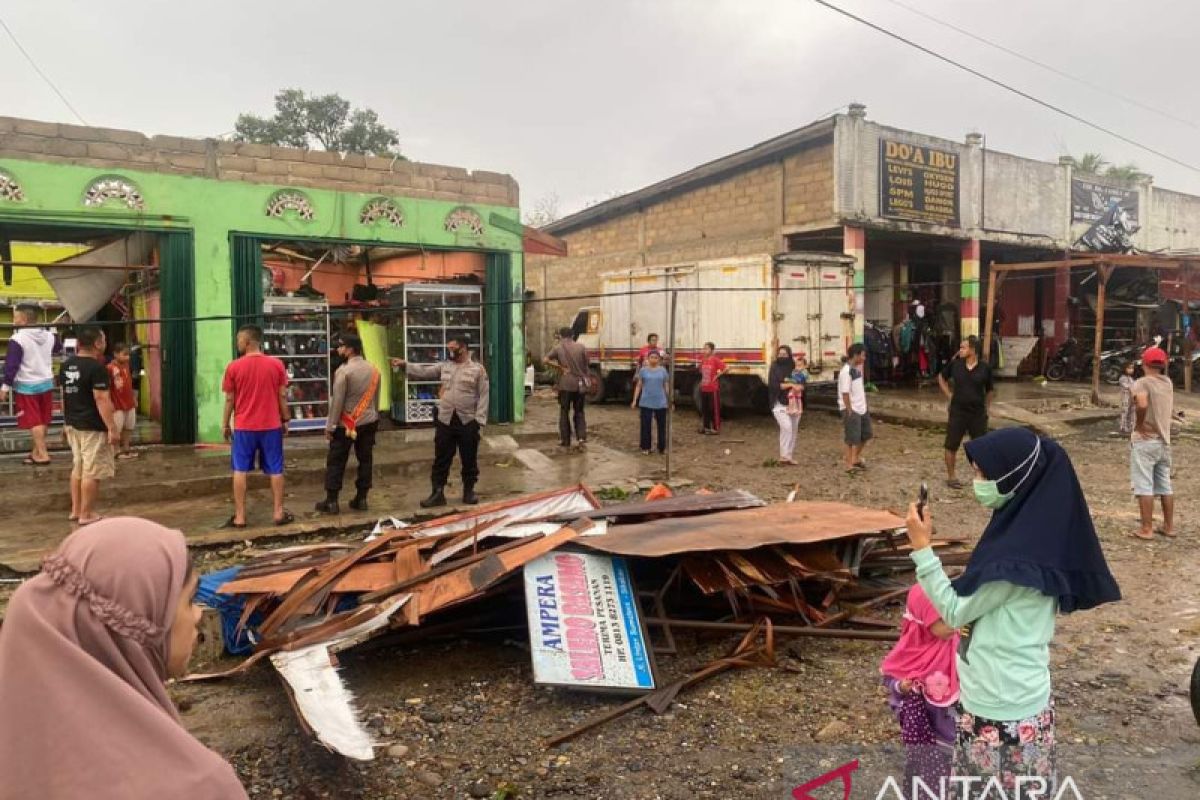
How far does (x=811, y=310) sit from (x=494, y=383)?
18.8ft

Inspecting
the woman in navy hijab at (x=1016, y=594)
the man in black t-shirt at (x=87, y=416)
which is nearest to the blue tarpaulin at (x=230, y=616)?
the man in black t-shirt at (x=87, y=416)

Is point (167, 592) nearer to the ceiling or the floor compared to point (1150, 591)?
nearer to the ceiling

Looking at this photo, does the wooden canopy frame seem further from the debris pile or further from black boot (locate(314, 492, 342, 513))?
black boot (locate(314, 492, 342, 513))

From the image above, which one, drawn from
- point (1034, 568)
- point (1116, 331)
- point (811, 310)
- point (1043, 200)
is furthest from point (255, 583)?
point (1116, 331)

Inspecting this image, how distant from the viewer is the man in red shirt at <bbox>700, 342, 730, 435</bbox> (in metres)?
13.6

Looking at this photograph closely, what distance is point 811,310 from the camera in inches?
571

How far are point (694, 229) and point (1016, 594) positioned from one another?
690 inches

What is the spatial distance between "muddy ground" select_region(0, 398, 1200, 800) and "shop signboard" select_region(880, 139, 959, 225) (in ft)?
40.0

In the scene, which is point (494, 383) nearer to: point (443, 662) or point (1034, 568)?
point (443, 662)

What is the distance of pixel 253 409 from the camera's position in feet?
23.3

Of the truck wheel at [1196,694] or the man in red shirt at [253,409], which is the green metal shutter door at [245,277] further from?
the truck wheel at [1196,694]

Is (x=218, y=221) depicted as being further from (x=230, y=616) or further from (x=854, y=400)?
(x=854, y=400)

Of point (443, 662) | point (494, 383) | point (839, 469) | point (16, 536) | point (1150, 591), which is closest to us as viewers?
point (443, 662)

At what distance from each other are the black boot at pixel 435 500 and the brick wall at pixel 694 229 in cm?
564
